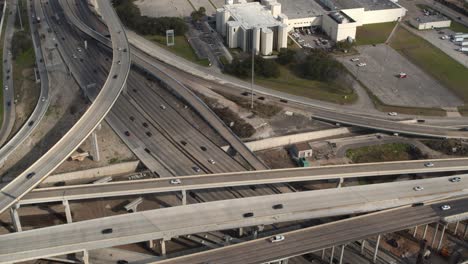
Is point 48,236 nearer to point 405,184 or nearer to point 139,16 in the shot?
point 405,184

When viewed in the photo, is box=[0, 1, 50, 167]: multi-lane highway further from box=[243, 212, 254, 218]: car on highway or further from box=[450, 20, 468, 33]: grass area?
box=[450, 20, 468, 33]: grass area

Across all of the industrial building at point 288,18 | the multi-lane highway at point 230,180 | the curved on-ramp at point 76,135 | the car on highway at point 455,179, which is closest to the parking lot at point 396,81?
the industrial building at point 288,18

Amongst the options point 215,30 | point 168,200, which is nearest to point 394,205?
point 168,200

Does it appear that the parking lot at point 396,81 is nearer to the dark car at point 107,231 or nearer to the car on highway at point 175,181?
the car on highway at point 175,181

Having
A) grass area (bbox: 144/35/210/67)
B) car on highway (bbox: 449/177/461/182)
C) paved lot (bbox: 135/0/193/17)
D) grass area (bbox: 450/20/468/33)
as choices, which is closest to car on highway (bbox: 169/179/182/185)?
car on highway (bbox: 449/177/461/182)

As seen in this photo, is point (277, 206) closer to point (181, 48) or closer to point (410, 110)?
point (410, 110)

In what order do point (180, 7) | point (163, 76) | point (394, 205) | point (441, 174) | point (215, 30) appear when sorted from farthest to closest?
1. point (180, 7)
2. point (215, 30)
3. point (163, 76)
4. point (441, 174)
5. point (394, 205)
